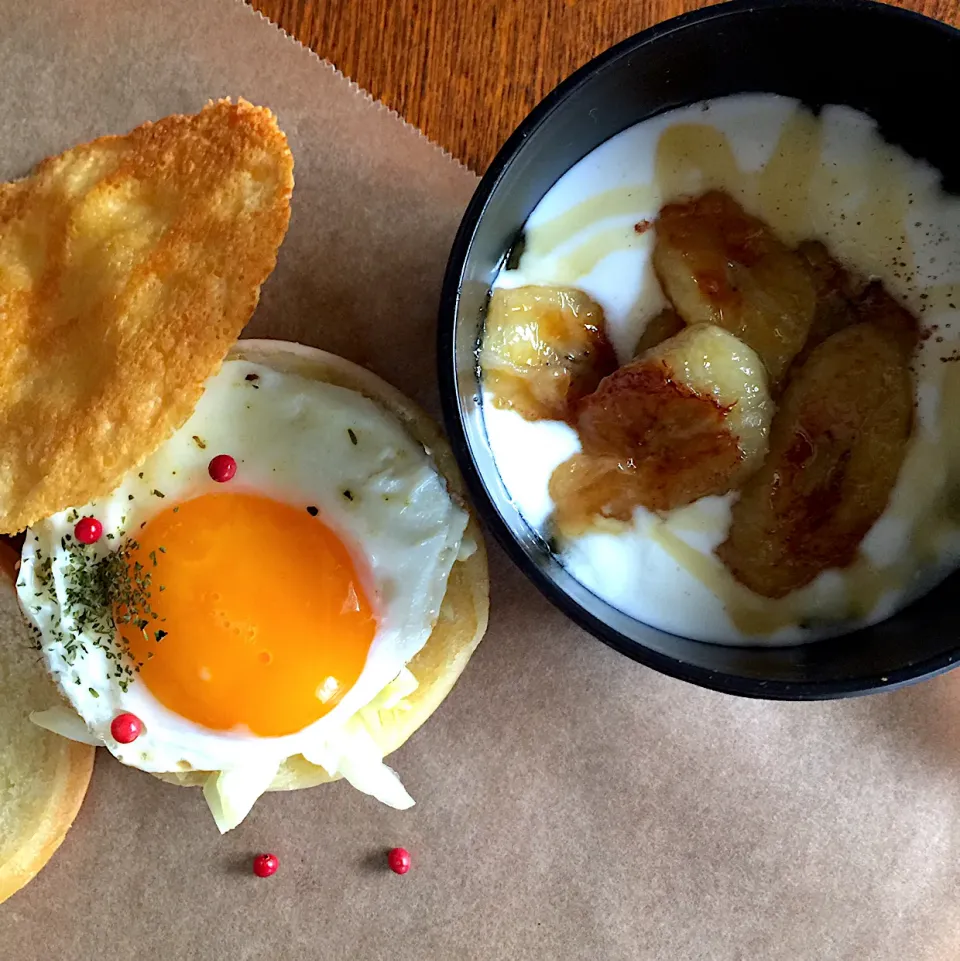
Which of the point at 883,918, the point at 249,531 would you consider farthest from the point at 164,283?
the point at 883,918

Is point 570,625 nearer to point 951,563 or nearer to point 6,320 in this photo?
point 951,563

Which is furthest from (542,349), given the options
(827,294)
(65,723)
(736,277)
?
(65,723)

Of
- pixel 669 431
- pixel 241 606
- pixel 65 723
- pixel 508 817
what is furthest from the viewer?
pixel 508 817

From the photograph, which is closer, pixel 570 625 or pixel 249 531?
pixel 249 531

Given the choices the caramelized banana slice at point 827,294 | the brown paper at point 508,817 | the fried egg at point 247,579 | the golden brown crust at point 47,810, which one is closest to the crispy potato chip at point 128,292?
the fried egg at point 247,579

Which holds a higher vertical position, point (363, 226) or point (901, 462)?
point (901, 462)

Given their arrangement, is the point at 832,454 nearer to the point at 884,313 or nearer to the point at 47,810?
the point at 884,313
